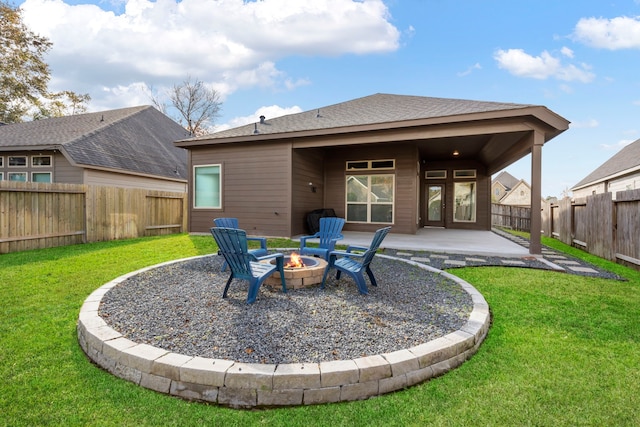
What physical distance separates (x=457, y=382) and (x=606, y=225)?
679 cm

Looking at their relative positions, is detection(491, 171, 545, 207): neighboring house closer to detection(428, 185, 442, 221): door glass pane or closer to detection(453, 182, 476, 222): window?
detection(453, 182, 476, 222): window

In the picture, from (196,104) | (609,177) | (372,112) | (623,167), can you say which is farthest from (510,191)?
(196,104)

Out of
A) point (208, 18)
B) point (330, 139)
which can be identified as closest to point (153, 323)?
point (330, 139)

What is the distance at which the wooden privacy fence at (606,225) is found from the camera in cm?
536

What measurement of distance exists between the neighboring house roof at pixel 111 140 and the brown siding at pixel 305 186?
724 cm

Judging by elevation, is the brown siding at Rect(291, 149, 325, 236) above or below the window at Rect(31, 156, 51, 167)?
below

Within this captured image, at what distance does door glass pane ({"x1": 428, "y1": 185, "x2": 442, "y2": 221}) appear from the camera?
40.1ft

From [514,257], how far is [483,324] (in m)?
4.29

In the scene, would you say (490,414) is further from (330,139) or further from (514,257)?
(330,139)

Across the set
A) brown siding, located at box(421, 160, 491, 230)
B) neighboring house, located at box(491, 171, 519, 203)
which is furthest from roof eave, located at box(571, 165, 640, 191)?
neighboring house, located at box(491, 171, 519, 203)

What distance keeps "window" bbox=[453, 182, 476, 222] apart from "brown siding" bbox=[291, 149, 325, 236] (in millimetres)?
5627

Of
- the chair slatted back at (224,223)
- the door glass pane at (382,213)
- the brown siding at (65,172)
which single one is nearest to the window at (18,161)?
the brown siding at (65,172)

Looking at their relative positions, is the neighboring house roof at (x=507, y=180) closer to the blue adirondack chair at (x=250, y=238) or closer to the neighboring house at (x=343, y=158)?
the neighboring house at (x=343, y=158)

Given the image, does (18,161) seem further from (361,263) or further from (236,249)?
(361,263)
